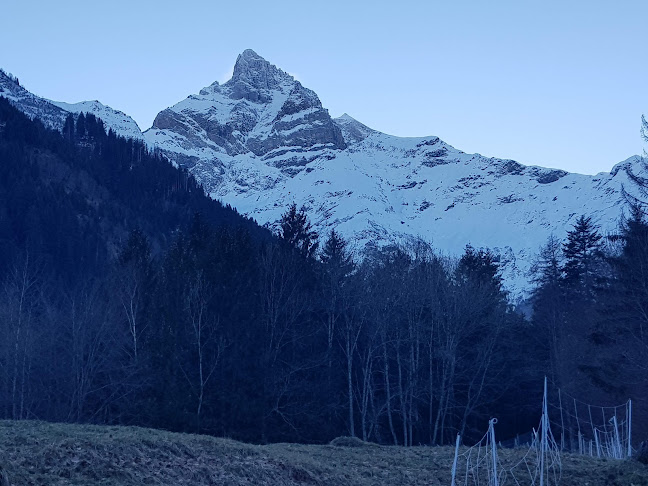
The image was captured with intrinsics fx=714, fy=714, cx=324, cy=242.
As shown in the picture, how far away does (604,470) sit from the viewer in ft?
57.0

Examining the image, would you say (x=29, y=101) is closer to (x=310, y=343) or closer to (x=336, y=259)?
(x=336, y=259)

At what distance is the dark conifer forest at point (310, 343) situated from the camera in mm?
29391

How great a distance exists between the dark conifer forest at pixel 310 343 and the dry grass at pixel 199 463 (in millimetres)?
9734

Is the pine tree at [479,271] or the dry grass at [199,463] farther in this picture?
the pine tree at [479,271]

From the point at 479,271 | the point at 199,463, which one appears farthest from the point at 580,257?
the point at 199,463

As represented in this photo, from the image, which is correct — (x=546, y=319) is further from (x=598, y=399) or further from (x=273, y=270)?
(x=273, y=270)

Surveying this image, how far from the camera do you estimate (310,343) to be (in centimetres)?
3494

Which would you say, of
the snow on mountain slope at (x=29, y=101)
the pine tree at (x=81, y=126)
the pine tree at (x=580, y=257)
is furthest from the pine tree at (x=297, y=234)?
the snow on mountain slope at (x=29, y=101)

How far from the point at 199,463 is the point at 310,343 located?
808 inches

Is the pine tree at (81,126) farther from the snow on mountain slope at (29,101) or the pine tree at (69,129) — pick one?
the snow on mountain slope at (29,101)

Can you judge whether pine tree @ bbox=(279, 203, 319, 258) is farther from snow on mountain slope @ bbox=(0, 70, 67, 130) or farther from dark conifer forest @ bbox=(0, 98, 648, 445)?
snow on mountain slope @ bbox=(0, 70, 67, 130)

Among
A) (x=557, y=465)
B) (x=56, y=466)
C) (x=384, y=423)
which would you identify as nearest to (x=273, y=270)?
(x=384, y=423)

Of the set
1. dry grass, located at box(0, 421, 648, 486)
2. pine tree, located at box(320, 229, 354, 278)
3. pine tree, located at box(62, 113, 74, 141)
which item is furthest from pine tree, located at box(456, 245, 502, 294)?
pine tree, located at box(62, 113, 74, 141)

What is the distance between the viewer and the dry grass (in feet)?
39.5
